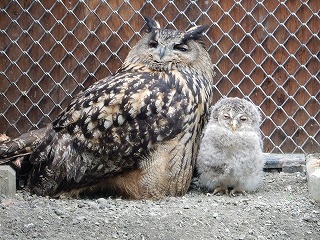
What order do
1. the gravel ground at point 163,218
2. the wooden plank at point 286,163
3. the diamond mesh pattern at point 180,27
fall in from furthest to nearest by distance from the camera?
the diamond mesh pattern at point 180,27 < the wooden plank at point 286,163 < the gravel ground at point 163,218

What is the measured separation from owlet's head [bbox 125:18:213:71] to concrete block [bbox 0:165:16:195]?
1.09 metres

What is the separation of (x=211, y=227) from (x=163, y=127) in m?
0.82

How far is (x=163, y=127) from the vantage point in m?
4.67

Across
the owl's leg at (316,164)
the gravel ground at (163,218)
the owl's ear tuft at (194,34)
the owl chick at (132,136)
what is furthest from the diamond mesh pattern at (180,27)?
the gravel ground at (163,218)

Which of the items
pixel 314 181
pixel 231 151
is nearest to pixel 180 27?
pixel 231 151

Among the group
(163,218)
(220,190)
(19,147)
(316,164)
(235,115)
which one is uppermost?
(235,115)

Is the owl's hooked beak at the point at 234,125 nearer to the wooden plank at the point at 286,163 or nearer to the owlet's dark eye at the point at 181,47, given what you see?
the owlet's dark eye at the point at 181,47

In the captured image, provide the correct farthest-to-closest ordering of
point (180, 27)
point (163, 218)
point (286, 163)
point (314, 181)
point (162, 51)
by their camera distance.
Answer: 1. point (180, 27)
2. point (286, 163)
3. point (162, 51)
4. point (314, 181)
5. point (163, 218)

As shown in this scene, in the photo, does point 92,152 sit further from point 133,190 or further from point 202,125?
point 202,125

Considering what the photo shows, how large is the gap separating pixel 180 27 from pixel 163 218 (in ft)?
7.63

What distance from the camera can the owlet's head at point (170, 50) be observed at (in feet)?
16.4

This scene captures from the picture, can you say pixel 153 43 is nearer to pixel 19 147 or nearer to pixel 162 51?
pixel 162 51

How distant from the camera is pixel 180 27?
6113mm

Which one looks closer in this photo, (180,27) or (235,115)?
(235,115)
